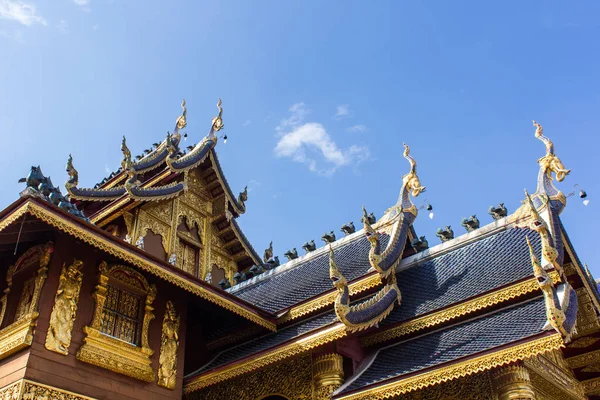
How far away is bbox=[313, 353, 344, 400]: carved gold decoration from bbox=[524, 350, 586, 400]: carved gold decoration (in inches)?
102

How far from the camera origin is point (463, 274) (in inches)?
384

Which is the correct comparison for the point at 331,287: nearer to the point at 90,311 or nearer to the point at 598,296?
the point at 90,311

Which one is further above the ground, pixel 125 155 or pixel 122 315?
pixel 125 155

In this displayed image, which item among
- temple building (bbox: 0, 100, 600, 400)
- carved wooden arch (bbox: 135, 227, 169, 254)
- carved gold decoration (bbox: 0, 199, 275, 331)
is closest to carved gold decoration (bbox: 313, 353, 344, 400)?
temple building (bbox: 0, 100, 600, 400)

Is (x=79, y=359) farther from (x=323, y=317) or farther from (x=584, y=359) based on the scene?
(x=584, y=359)

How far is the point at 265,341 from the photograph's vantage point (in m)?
9.88

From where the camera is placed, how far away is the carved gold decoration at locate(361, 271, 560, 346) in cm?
833

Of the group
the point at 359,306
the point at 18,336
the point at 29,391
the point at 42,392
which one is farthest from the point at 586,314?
the point at 18,336

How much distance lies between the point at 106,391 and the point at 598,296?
8.45m

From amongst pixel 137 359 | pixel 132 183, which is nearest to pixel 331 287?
pixel 137 359

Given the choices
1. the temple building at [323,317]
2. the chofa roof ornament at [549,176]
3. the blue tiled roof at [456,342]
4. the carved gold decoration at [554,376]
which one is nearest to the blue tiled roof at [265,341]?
the temple building at [323,317]

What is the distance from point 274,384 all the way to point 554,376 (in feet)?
14.4

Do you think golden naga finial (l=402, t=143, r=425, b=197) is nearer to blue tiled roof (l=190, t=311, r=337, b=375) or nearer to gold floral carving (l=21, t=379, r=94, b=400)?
blue tiled roof (l=190, t=311, r=337, b=375)

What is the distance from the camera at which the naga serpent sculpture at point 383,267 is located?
8227 mm
